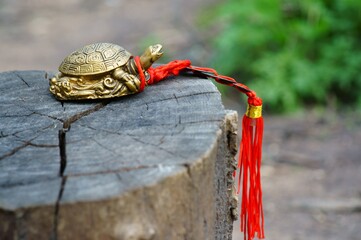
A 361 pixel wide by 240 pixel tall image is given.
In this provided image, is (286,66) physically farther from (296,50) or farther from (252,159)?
(252,159)

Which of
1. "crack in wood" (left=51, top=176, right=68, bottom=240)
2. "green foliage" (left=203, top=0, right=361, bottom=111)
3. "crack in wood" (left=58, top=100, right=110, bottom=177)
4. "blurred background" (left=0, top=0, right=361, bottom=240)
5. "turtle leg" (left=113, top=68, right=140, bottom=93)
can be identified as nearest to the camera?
"crack in wood" (left=51, top=176, right=68, bottom=240)

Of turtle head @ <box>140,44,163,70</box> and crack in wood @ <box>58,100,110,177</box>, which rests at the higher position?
turtle head @ <box>140,44,163,70</box>

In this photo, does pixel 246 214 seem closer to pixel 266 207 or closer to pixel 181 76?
pixel 181 76

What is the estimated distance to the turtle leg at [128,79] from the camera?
94.9 inches

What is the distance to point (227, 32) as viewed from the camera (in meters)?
6.18

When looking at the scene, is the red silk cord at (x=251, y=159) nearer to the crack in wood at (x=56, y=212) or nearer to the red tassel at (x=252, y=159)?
the red tassel at (x=252, y=159)

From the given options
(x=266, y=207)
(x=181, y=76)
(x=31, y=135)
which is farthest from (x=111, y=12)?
(x=31, y=135)

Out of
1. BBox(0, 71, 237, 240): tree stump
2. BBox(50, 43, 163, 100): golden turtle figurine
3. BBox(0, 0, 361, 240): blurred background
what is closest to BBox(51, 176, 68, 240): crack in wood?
BBox(0, 71, 237, 240): tree stump

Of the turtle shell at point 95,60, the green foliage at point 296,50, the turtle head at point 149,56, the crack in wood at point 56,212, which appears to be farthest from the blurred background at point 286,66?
the crack in wood at point 56,212

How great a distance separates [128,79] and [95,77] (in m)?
0.13

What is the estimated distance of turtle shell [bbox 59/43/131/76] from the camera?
2.44 meters

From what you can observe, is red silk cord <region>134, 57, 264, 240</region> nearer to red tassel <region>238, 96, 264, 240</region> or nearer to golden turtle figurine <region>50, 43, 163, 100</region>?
red tassel <region>238, 96, 264, 240</region>

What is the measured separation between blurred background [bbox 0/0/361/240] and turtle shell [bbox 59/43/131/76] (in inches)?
80.0

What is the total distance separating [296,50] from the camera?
19.0ft
